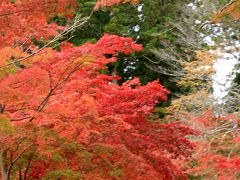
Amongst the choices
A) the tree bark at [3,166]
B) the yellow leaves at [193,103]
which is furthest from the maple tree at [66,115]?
the yellow leaves at [193,103]

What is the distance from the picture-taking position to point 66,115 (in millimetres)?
4754

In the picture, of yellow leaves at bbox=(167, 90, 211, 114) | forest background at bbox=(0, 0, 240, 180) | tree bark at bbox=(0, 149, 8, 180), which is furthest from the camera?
yellow leaves at bbox=(167, 90, 211, 114)

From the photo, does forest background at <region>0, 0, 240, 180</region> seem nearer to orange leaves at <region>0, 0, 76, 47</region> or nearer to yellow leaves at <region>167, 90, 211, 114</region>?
orange leaves at <region>0, 0, 76, 47</region>

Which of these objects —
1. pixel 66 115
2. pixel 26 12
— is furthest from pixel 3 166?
pixel 26 12

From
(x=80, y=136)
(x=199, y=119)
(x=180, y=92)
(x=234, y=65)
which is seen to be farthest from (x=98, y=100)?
(x=180, y=92)

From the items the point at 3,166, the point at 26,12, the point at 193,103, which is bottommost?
the point at 193,103

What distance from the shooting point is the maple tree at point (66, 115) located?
470 centimetres

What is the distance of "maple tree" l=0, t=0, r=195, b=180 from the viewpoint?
4699mm

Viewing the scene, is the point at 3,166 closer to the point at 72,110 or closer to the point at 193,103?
the point at 72,110

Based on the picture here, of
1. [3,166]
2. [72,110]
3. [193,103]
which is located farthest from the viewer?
[193,103]

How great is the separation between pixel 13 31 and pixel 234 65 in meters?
9.56

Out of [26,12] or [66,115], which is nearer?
[66,115]

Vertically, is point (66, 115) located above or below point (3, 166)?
above

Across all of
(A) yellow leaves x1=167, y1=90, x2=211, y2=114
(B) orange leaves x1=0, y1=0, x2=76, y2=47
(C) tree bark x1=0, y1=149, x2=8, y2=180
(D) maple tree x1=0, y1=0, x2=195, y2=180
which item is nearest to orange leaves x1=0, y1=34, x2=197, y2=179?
(D) maple tree x1=0, y1=0, x2=195, y2=180
